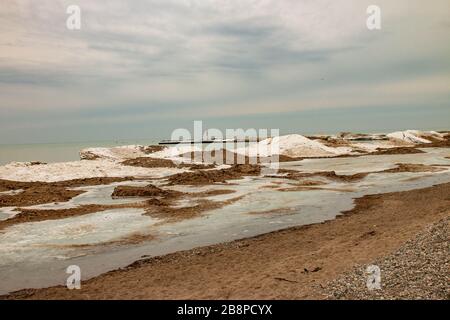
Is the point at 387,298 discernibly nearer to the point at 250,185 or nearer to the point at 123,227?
the point at 123,227

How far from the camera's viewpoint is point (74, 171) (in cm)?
3222

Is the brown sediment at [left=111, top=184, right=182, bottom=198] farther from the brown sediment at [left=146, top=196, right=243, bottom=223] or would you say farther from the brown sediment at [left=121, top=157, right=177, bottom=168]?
the brown sediment at [left=121, top=157, right=177, bottom=168]

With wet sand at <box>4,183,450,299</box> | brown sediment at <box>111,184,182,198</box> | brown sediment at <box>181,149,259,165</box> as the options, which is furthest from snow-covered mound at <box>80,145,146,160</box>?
wet sand at <box>4,183,450,299</box>

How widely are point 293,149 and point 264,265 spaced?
143 ft

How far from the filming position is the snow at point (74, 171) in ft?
100

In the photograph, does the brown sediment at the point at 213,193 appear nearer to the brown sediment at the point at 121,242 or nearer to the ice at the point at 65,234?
the ice at the point at 65,234

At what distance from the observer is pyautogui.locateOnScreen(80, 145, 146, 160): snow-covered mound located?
55906 mm

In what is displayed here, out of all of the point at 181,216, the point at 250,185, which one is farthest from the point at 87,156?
the point at 181,216

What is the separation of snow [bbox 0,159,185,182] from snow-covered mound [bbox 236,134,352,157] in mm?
17771

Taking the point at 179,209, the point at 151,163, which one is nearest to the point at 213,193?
the point at 179,209

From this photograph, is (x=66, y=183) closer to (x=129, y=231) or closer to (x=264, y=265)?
(x=129, y=231)

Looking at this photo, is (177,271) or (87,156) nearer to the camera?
(177,271)
